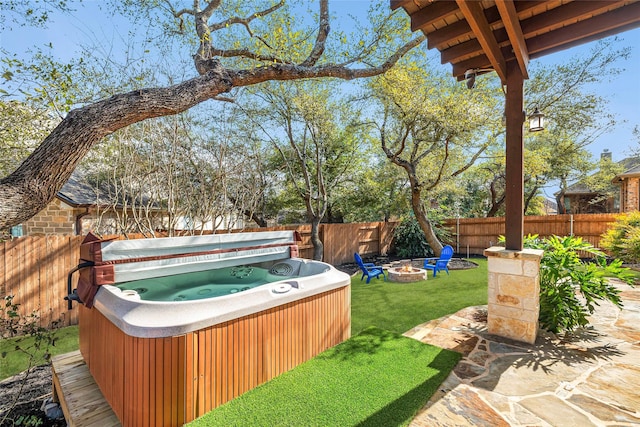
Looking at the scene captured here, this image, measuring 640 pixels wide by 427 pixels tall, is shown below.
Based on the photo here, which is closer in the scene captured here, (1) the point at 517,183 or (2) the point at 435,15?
(2) the point at 435,15

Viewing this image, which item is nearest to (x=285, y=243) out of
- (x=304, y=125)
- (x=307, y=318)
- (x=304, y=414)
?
(x=307, y=318)

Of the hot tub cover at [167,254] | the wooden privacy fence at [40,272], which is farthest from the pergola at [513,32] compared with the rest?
the wooden privacy fence at [40,272]

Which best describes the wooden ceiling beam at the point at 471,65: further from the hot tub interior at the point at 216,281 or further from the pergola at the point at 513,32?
the hot tub interior at the point at 216,281

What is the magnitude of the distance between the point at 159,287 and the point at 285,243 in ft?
6.42

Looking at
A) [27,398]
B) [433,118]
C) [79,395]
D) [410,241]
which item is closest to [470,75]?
[433,118]

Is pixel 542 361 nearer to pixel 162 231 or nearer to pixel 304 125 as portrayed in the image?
pixel 162 231

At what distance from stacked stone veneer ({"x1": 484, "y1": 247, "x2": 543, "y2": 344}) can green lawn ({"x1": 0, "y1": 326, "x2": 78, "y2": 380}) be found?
5333mm

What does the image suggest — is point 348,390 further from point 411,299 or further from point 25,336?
point 25,336

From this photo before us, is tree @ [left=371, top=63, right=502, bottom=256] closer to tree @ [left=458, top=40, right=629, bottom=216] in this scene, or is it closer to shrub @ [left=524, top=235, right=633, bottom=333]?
tree @ [left=458, top=40, right=629, bottom=216]

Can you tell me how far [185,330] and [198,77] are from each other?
2928 millimetres

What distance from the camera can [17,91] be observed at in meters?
2.95

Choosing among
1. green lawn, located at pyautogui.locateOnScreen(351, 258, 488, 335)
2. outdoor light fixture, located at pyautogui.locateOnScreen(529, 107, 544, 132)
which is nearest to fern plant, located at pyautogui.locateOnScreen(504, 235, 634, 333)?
green lawn, located at pyautogui.locateOnScreen(351, 258, 488, 335)

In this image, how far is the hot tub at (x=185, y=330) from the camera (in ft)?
6.74

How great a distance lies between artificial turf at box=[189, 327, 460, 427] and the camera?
85.8 inches
